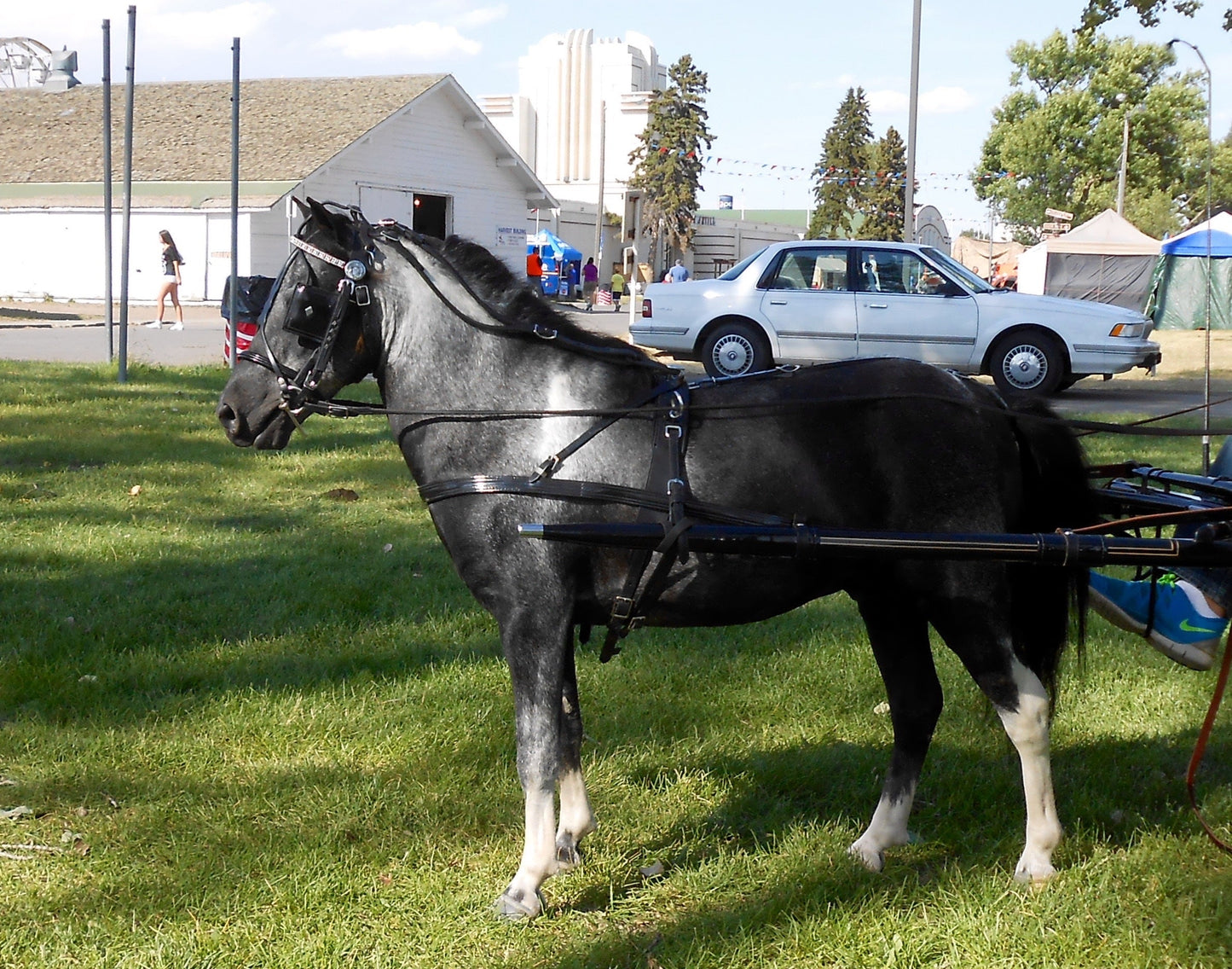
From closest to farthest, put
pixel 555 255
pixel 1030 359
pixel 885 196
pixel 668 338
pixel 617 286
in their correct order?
pixel 1030 359
pixel 668 338
pixel 555 255
pixel 617 286
pixel 885 196

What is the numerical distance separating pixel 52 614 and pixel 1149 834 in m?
4.86

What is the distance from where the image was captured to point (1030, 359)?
14.6 m

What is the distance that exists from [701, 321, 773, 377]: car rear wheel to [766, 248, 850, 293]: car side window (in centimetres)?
65

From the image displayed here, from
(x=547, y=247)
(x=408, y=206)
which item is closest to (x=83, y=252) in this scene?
(x=408, y=206)

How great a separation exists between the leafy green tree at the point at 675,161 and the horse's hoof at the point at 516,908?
55.6 meters

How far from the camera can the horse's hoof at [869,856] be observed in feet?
12.3

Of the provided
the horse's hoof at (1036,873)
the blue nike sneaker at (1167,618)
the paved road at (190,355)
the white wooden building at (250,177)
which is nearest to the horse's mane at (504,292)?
the blue nike sneaker at (1167,618)

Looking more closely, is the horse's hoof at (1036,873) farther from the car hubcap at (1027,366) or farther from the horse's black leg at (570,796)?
the car hubcap at (1027,366)

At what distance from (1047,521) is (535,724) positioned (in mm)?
1742

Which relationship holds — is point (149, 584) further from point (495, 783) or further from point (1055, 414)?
point (1055, 414)

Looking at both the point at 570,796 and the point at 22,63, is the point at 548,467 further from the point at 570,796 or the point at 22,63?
the point at 22,63

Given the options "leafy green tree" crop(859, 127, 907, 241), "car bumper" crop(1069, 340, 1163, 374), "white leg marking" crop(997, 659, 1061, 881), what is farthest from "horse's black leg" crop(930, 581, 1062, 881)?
"leafy green tree" crop(859, 127, 907, 241)

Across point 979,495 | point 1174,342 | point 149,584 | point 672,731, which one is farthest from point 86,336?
point 1174,342

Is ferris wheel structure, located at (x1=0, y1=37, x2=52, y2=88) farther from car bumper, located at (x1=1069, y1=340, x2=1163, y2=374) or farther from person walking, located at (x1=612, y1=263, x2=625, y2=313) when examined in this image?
car bumper, located at (x1=1069, y1=340, x2=1163, y2=374)
